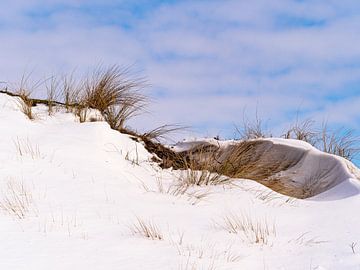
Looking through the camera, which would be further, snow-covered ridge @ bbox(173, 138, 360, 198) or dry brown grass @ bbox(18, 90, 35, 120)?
snow-covered ridge @ bbox(173, 138, 360, 198)

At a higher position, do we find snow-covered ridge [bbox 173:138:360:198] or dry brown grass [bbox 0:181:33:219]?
dry brown grass [bbox 0:181:33:219]

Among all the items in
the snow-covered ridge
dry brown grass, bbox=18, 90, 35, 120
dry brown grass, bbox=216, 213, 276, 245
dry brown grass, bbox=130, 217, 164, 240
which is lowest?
the snow-covered ridge

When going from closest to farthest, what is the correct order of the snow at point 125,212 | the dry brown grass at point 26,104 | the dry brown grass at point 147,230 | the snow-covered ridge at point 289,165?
the snow at point 125,212 → the dry brown grass at point 147,230 → the dry brown grass at point 26,104 → the snow-covered ridge at point 289,165

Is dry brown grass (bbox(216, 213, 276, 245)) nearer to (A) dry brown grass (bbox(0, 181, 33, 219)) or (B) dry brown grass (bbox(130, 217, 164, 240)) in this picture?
(B) dry brown grass (bbox(130, 217, 164, 240))

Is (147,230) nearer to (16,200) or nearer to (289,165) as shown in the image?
(16,200)

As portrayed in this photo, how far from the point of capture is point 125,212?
3.67 metres

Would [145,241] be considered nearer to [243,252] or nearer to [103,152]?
[243,252]

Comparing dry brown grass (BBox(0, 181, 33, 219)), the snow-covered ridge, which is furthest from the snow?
the snow-covered ridge

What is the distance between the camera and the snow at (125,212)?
281cm

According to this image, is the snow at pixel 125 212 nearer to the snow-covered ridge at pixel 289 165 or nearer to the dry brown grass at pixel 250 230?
the dry brown grass at pixel 250 230

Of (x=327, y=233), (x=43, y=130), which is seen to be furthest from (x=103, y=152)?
(x=327, y=233)

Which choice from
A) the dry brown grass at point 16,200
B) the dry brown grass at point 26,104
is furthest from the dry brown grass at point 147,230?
the dry brown grass at point 26,104

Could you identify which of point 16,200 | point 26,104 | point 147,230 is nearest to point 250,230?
point 147,230

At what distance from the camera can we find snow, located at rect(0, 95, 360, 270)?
2.81 m
